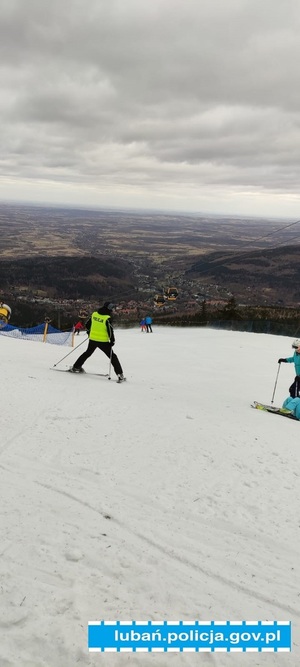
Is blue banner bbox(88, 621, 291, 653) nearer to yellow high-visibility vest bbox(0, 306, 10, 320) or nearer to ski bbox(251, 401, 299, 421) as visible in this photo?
ski bbox(251, 401, 299, 421)

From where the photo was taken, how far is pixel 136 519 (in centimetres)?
379

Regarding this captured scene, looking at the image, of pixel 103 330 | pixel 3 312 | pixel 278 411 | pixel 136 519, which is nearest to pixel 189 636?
pixel 136 519

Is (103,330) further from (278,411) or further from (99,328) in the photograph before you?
(278,411)

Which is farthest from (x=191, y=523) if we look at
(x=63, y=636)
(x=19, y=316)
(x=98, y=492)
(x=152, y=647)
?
(x=19, y=316)

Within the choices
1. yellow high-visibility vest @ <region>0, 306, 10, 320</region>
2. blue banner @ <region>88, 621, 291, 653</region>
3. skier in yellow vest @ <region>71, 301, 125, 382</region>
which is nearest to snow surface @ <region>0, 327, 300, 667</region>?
blue banner @ <region>88, 621, 291, 653</region>

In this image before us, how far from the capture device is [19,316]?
8062 cm

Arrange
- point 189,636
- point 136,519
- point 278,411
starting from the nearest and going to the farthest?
point 189,636, point 136,519, point 278,411

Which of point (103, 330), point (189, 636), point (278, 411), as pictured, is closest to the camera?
point (189, 636)

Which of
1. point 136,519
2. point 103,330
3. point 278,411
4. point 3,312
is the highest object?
point 103,330

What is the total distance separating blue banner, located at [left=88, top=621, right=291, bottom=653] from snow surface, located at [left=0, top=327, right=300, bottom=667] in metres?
0.06

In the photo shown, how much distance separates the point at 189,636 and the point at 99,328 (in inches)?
274

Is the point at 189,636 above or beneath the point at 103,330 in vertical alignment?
beneath

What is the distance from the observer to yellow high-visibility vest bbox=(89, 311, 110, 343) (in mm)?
8977

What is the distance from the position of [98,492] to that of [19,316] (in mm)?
81466
